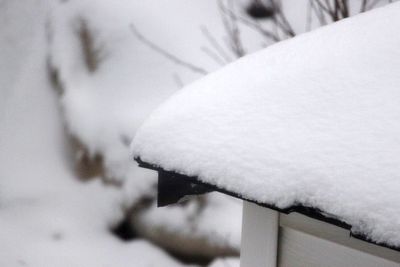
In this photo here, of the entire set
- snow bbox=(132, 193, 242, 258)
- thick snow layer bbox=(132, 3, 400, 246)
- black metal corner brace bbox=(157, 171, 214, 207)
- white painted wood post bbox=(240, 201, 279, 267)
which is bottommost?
snow bbox=(132, 193, 242, 258)

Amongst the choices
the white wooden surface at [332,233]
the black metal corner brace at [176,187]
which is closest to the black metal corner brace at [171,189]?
the black metal corner brace at [176,187]

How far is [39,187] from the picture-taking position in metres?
4.69

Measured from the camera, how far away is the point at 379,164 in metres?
0.82

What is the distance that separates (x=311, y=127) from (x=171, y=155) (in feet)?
1.12

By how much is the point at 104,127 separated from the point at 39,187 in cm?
99

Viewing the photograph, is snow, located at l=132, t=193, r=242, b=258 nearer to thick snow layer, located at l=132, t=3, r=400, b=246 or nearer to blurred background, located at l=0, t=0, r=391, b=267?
blurred background, located at l=0, t=0, r=391, b=267

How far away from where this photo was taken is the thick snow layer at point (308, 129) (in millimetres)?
812

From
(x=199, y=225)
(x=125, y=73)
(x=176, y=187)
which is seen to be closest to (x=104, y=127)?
(x=125, y=73)

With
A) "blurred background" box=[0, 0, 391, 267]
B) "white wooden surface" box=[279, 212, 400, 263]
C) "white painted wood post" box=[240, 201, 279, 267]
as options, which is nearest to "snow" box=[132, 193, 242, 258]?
"blurred background" box=[0, 0, 391, 267]

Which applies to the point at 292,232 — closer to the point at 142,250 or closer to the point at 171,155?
the point at 171,155

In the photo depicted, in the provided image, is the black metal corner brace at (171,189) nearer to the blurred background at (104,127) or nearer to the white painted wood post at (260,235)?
the white painted wood post at (260,235)

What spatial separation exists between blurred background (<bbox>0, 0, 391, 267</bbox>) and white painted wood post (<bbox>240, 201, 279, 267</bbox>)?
2779 mm

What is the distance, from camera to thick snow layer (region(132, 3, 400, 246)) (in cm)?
81

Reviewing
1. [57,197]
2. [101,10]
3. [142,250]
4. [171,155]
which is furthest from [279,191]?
[101,10]
